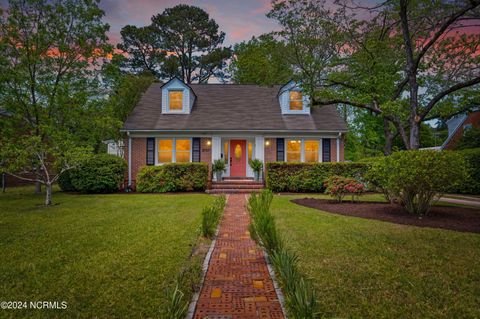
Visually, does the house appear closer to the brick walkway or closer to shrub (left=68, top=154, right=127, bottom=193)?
shrub (left=68, top=154, right=127, bottom=193)

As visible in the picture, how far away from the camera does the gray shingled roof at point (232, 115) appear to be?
47.5ft

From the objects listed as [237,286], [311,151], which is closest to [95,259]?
[237,286]

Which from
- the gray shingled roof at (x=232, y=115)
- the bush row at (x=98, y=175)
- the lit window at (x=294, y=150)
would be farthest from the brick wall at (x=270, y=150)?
the bush row at (x=98, y=175)

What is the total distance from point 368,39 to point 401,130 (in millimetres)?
5248

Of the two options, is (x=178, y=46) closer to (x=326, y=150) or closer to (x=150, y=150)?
(x=150, y=150)

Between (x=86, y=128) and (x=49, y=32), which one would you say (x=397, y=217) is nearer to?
(x=86, y=128)

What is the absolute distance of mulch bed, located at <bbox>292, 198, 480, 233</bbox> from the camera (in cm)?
591

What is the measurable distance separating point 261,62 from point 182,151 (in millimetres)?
13285

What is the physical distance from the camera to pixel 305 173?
12359 millimetres

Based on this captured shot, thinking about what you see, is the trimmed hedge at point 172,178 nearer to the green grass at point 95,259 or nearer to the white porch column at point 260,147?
the white porch column at point 260,147

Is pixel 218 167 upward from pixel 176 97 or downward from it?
downward

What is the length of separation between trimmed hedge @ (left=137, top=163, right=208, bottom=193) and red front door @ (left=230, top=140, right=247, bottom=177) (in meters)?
3.09

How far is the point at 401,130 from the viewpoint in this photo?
10.0 m

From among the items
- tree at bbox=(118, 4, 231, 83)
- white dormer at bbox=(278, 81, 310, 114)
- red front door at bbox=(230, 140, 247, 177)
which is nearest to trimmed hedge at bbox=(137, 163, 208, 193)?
red front door at bbox=(230, 140, 247, 177)
